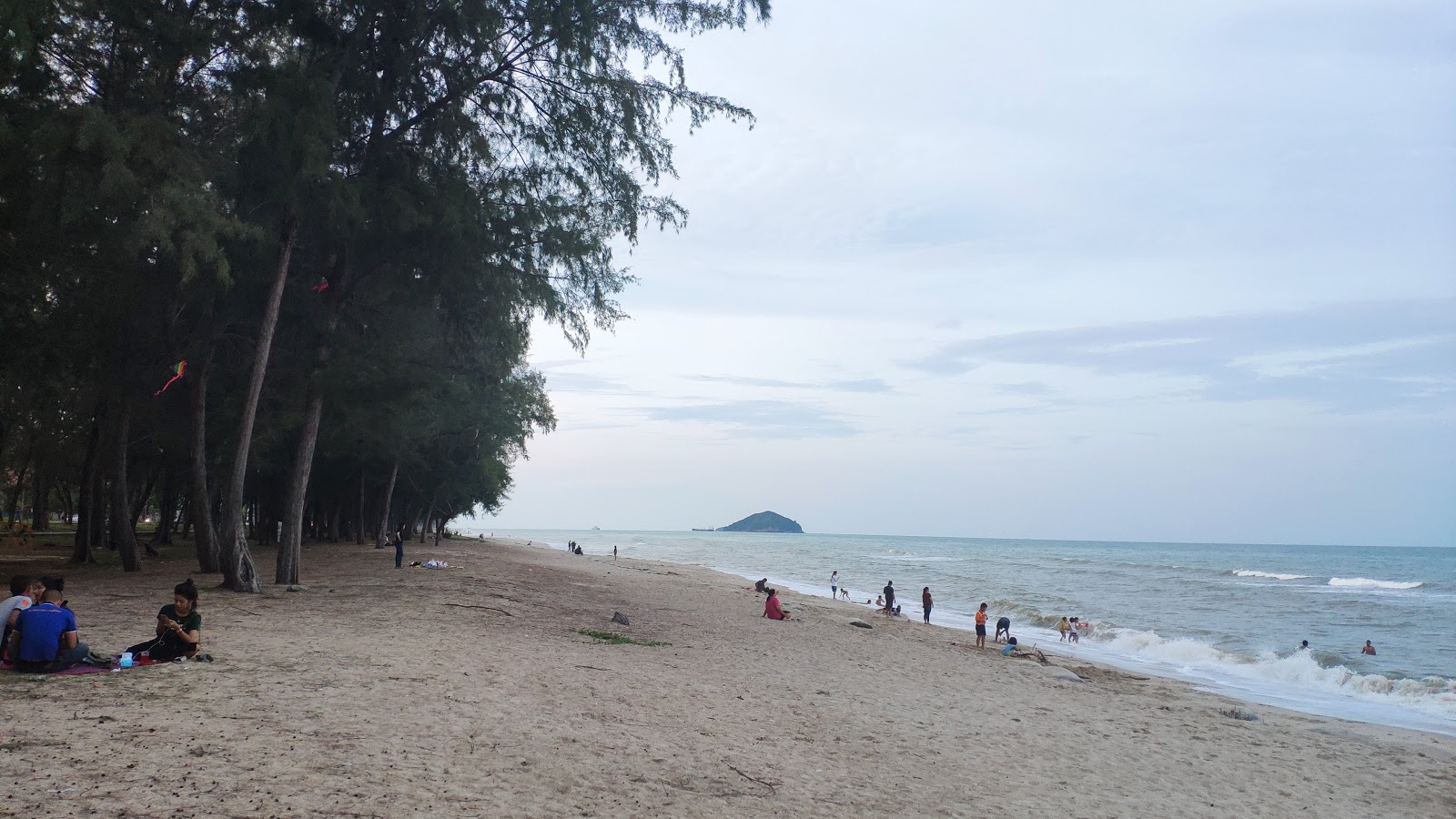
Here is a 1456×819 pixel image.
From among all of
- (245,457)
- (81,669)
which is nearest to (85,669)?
(81,669)

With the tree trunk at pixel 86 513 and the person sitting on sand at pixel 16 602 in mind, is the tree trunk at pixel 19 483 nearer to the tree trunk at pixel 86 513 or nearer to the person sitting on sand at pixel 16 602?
the tree trunk at pixel 86 513

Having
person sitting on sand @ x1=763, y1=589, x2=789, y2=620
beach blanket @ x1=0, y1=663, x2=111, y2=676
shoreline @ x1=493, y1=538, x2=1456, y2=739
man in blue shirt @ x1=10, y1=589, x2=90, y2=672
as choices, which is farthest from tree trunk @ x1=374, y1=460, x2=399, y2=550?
man in blue shirt @ x1=10, y1=589, x2=90, y2=672

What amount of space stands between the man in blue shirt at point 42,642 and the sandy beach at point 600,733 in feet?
0.76

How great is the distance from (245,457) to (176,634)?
7574 millimetres

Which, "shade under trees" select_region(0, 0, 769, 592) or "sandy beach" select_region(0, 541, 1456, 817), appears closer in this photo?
"sandy beach" select_region(0, 541, 1456, 817)

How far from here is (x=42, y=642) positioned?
8.05m

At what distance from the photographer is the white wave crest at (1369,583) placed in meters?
63.7

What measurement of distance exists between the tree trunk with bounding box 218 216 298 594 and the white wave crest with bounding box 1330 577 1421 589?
6958 centimetres

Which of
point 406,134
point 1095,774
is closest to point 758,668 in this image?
point 1095,774

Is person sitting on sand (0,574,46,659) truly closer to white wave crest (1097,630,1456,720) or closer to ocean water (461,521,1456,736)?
ocean water (461,521,1456,736)

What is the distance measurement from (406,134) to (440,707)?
12287 mm

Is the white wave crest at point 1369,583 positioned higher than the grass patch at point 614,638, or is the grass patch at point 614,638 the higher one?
the grass patch at point 614,638

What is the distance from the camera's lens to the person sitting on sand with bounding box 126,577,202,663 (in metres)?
8.89

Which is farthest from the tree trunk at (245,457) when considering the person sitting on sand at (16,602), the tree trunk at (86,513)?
the tree trunk at (86,513)
